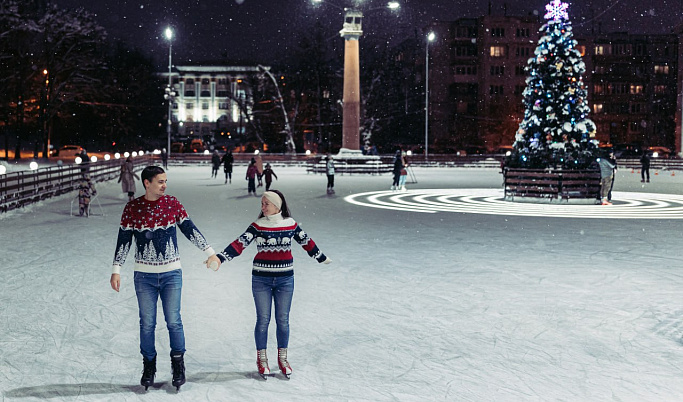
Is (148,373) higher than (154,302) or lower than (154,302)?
lower

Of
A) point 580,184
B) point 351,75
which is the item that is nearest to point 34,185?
point 580,184

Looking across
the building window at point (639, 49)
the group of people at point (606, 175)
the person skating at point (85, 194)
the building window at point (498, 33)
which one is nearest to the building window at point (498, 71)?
the building window at point (498, 33)

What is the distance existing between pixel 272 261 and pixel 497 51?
96.8 m

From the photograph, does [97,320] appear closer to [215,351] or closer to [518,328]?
[215,351]

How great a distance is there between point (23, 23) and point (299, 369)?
4196cm

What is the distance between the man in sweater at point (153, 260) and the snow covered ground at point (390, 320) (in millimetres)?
262

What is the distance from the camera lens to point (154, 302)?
18.2 ft

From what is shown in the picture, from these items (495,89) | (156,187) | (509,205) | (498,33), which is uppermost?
(498,33)

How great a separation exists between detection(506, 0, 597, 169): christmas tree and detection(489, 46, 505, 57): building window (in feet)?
241

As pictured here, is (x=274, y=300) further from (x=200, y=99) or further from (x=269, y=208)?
(x=200, y=99)

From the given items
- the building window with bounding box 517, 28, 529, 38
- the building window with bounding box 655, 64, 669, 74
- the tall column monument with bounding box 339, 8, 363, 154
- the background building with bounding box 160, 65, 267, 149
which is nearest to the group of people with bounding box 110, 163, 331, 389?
the tall column monument with bounding box 339, 8, 363, 154

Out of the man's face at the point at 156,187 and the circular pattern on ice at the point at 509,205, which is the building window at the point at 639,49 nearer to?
the circular pattern on ice at the point at 509,205

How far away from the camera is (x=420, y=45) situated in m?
103

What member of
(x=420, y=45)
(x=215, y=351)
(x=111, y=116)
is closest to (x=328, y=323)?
(x=215, y=351)
